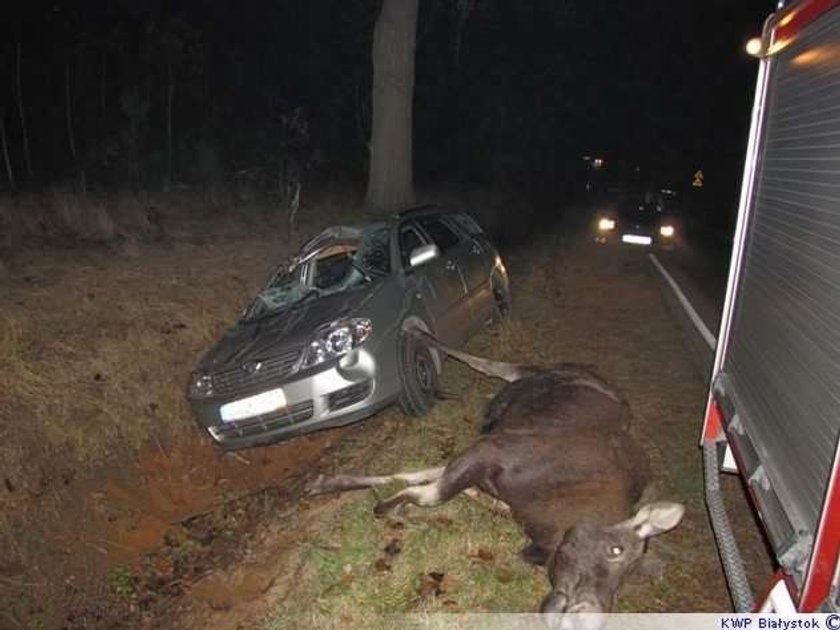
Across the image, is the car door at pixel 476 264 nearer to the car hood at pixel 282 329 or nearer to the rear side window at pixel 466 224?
the rear side window at pixel 466 224

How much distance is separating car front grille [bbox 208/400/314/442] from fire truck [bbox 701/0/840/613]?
119 inches

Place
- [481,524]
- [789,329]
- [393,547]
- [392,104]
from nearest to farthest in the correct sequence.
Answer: [789,329] < [393,547] < [481,524] < [392,104]

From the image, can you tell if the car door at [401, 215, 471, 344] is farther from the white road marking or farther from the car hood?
the white road marking

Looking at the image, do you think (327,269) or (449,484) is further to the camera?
(327,269)

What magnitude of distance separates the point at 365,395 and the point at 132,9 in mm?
14880

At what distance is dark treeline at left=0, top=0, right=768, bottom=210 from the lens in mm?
15062

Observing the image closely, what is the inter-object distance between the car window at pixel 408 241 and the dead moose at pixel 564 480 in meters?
1.82

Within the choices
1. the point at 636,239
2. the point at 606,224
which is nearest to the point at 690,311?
the point at 636,239

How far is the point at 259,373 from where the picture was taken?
539cm

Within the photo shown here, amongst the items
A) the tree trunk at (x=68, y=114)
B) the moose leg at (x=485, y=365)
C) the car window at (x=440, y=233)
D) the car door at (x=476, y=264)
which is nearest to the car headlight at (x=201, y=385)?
the moose leg at (x=485, y=365)

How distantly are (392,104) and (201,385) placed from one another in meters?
8.27

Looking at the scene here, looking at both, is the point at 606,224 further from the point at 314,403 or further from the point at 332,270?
the point at 314,403

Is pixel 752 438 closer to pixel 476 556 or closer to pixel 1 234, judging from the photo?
pixel 476 556

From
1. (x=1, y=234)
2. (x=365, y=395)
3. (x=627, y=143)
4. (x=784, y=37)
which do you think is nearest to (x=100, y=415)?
(x=365, y=395)
